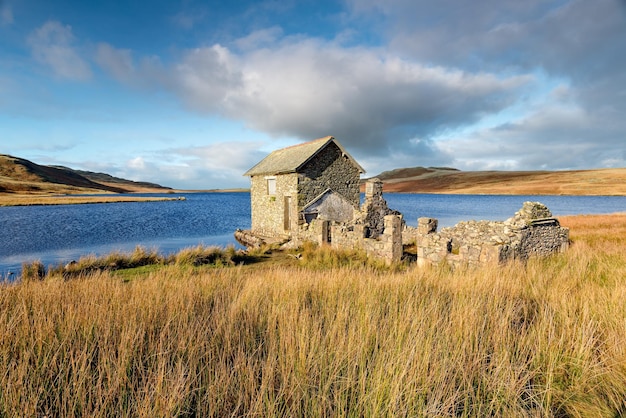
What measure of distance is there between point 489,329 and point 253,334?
2.86m

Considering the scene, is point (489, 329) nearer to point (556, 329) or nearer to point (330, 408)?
point (556, 329)

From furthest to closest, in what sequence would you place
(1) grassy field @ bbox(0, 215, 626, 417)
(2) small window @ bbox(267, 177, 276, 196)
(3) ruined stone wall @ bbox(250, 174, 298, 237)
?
(2) small window @ bbox(267, 177, 276, 196) < (3) ruined stone wall @ bbox(250, 174, 298, 237) < (1) grassy field @ bbox(0, 215, 626, 417)

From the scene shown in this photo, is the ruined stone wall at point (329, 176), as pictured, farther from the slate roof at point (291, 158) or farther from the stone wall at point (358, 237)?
the stone wall at point (358, 237)

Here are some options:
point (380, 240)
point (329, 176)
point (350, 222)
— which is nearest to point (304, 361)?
point (380, 240)

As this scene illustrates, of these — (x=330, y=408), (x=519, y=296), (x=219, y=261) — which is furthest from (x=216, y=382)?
(x=219, y=261)

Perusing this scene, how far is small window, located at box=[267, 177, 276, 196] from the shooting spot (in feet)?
72.5

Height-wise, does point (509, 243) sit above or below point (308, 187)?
below

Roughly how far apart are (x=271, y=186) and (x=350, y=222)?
314 inches

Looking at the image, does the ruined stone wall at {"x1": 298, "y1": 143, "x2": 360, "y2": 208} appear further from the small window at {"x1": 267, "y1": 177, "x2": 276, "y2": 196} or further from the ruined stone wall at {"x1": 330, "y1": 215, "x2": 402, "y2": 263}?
the ruined stone wall at {"x1": 330, "y1": 215, "x2": 402, "y2": 263}

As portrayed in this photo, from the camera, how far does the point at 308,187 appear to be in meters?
19.6

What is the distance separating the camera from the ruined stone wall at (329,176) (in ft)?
63.9

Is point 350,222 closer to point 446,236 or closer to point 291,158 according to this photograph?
point 446,236

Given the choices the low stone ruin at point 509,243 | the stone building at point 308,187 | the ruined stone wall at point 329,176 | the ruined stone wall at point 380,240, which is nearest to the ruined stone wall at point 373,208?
the ruined stone wall at point 380,240

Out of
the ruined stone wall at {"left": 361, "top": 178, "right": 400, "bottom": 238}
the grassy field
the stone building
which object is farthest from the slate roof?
the grassy field
